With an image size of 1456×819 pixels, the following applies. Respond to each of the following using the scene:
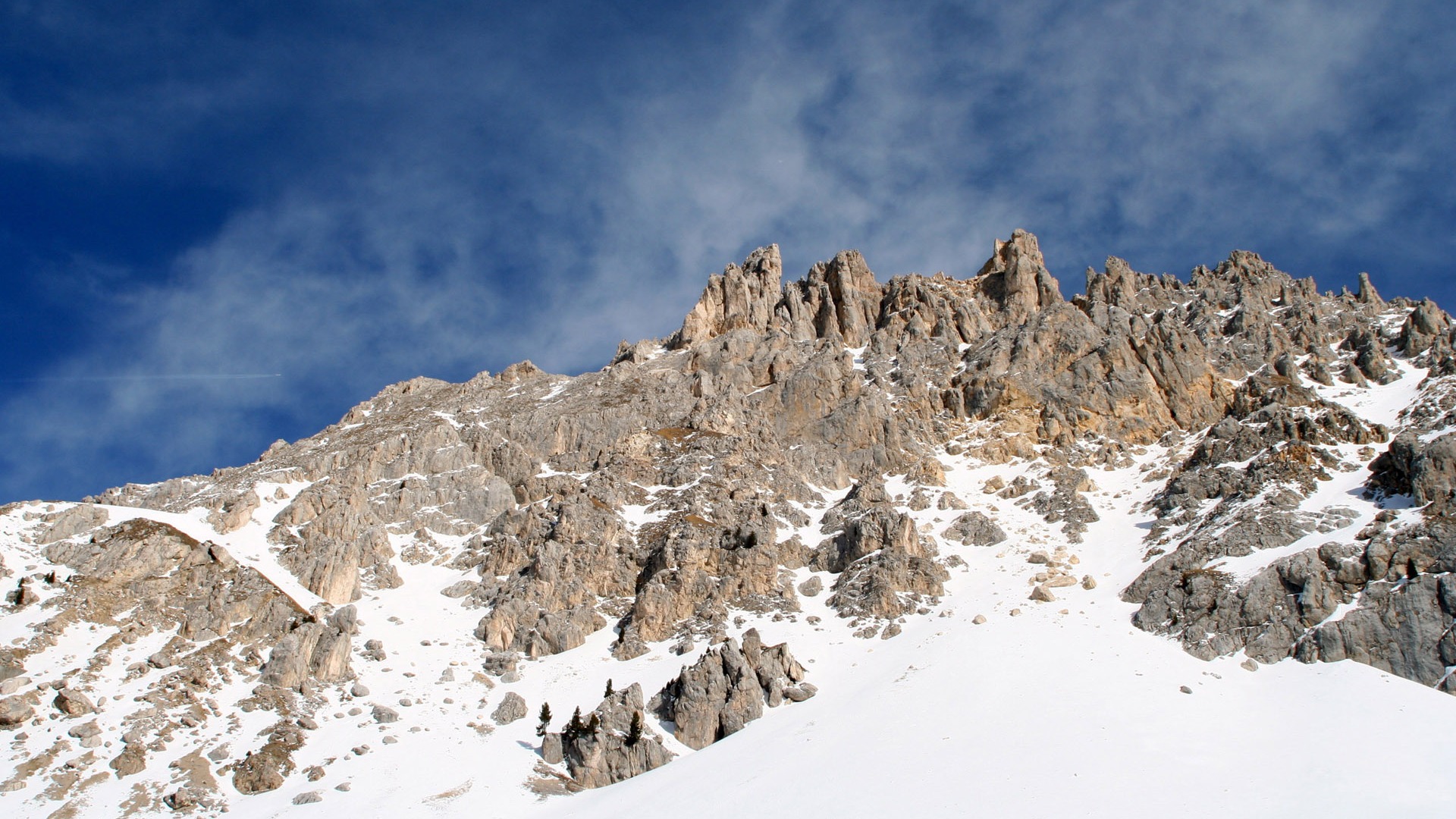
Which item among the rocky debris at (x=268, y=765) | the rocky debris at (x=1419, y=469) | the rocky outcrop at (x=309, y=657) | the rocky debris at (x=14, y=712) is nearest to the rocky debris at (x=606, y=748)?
the rocky debris at (x=268, y=765)

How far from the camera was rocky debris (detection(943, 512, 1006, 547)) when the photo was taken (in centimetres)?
6838

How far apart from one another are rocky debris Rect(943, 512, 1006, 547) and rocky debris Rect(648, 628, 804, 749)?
83.1ft

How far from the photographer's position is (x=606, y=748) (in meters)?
42.8

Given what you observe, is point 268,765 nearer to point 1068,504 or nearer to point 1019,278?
point 1068,504

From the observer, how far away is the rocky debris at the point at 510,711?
154ft

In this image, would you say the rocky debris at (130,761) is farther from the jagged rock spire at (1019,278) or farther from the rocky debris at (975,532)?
the jagged rock spire at (1019,278)

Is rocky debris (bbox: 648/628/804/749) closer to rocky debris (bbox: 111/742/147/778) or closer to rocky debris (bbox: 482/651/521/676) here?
rocky debris (bbox: 482/651/521/676)

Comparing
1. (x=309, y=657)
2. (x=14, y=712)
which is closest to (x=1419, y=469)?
(x=309, y=657)

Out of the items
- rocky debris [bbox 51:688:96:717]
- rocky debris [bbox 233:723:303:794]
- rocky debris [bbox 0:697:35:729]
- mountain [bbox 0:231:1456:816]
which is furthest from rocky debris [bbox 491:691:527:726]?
rocky debris [bbox 0:697:35:729]

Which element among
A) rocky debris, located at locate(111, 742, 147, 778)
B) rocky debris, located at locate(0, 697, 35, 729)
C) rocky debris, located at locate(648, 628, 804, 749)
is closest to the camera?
rocky debris, located at locate(111, 742, 147, 778)

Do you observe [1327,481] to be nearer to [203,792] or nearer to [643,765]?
[643,765]

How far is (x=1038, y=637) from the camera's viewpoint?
4975cm

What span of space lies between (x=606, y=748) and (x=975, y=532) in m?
39.9

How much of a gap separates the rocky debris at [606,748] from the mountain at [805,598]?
168mm
